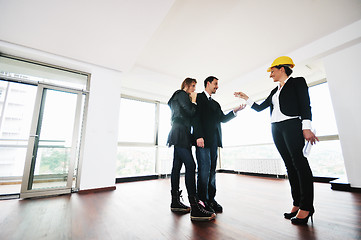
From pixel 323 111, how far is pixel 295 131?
3.56 meters

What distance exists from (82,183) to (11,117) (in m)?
2.69

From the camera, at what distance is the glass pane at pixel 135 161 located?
4.39m

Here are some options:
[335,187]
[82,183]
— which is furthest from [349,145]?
[82,183]

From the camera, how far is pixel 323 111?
3.84 m

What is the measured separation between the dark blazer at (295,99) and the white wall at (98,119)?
306cm

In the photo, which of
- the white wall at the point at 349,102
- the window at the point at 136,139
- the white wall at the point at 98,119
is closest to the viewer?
the white wall at the point at 349,102

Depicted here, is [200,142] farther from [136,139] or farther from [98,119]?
[136,139]

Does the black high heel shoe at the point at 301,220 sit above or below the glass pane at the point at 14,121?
below

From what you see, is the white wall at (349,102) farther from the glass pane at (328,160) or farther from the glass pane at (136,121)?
the glass pane at (136,121)

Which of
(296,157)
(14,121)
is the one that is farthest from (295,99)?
(14,121)

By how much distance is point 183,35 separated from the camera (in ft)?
9.61

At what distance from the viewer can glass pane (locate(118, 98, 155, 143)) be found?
4680mm

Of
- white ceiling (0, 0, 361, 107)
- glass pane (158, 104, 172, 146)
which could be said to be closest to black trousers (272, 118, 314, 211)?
white ceiling (0, 0, 361, 107)

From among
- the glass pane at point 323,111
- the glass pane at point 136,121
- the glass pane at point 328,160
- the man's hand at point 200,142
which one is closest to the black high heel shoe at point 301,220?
the man's hand at point 200,142
